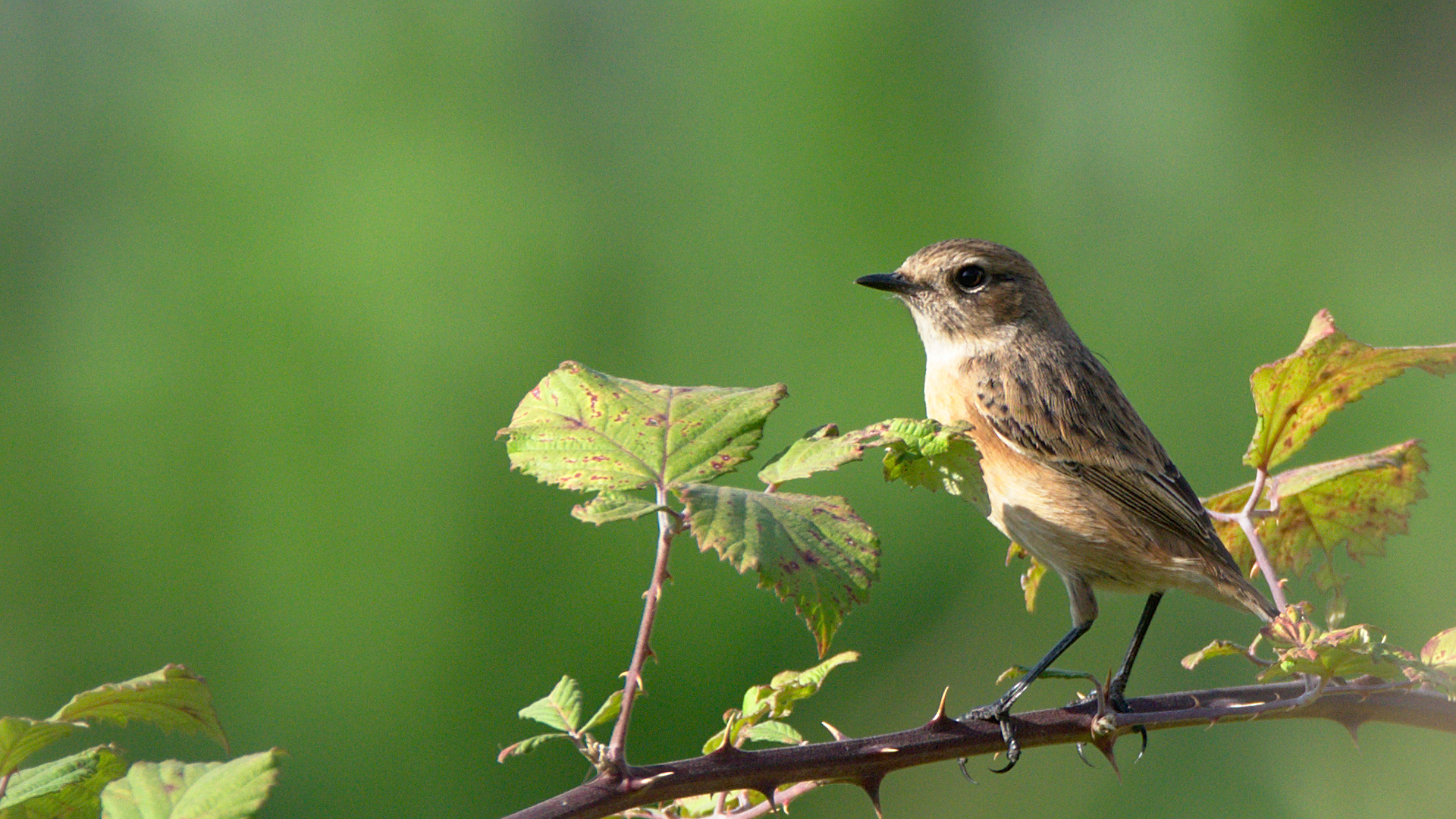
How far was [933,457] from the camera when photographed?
1.55m

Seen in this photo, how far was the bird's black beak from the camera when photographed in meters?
3.39

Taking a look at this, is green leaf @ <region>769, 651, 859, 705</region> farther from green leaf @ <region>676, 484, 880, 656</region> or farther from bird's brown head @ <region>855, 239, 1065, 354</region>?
bird's brown head @ <region>855, 239, 1065, 354</region>

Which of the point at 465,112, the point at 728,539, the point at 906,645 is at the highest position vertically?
the point at 465,112

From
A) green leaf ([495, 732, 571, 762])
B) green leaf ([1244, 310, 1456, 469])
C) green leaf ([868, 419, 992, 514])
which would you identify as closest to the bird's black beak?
green leaf ([1244, 310, 1456, 469])

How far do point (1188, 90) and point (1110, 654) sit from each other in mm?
7168

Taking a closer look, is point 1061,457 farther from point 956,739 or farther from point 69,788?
point 69,788

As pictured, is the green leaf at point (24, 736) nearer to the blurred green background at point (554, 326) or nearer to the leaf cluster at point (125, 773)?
the leaf cluster at point (125, 773)

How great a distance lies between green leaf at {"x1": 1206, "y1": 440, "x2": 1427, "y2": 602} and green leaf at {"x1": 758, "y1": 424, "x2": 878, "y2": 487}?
966mm

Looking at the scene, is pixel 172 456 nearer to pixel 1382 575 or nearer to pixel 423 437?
pixel 423 437

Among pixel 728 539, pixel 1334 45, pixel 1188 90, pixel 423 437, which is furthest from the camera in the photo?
pixel 1334 45

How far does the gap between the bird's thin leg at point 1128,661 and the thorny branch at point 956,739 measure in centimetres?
13

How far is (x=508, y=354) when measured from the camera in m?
9.20

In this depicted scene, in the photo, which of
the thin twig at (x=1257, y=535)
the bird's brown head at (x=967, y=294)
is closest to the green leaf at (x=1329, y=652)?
the thin twig at (x=1257, y=535)

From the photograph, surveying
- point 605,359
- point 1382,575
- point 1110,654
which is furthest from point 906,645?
point 1382,575
